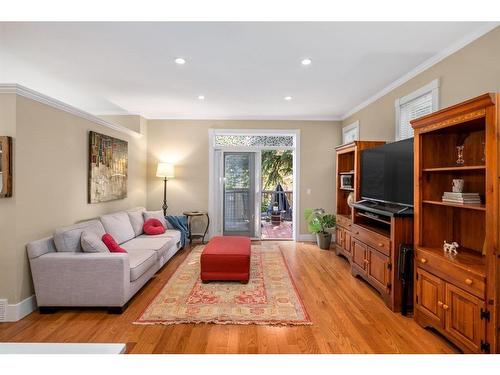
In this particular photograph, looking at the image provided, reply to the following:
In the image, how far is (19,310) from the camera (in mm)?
2641

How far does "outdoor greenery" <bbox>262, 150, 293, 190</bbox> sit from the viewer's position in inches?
322

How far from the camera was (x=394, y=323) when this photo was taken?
261 cm

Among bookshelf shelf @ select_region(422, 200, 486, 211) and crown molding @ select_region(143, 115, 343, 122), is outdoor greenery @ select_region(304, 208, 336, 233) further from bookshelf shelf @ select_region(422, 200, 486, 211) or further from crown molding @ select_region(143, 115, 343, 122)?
bookshelf shelf @ select_region(422, 200, 486, 211)

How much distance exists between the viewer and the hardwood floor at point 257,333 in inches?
86.5

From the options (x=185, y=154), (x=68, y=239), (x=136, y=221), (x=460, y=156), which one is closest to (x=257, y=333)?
(x=68, y=239)

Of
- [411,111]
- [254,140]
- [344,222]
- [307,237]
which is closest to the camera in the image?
[411,111]

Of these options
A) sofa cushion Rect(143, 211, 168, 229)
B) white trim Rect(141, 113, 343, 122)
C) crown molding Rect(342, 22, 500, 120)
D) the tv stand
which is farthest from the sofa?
crown molding Rect(342, 22, 500, 120)

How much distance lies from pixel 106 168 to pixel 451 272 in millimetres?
4485

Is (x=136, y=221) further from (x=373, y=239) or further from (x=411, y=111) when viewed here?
(x=411, y=111)

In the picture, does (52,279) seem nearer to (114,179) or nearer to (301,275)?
(114,179)

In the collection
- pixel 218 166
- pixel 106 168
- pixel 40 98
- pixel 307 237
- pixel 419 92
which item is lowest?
pixel 307 237

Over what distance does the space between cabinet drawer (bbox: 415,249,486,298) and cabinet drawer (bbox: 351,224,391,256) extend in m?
0.44

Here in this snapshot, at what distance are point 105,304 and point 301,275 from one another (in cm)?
246
